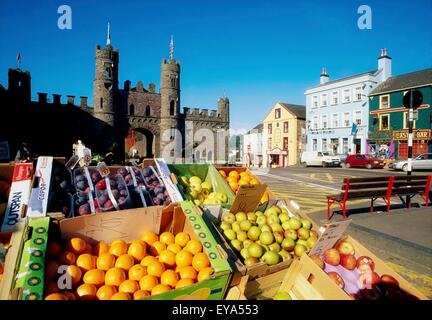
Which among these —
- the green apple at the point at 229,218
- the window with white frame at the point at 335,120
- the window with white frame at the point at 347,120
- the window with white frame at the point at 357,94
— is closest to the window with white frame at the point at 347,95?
the window with white frame at the point at 357,94

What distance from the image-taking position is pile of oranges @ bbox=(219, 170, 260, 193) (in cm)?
493

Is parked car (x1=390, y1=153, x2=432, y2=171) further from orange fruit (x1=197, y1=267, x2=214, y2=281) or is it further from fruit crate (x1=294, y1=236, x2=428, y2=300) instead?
orange fruit (x1=197, y1=267, x2=214, y2=281)

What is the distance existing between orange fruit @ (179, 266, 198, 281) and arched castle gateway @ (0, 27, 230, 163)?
2886 cm

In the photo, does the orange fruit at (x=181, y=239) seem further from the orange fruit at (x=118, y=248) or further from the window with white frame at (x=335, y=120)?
the window with white frame at (x=335, y=120)

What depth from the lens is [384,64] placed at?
109ft

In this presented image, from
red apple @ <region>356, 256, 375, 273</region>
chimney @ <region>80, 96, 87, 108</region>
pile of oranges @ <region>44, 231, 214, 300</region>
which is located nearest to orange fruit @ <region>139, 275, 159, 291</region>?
pile of oranges @ <region>44, 231, 214, 300</region>

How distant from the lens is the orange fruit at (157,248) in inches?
114

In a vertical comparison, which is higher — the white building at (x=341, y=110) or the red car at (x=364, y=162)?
the white building at (x=341, y=110)

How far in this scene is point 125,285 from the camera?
233cm

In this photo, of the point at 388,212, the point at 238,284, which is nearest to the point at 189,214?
the point at 238,284

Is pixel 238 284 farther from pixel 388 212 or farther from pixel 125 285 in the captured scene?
Answer: pixel 388 212

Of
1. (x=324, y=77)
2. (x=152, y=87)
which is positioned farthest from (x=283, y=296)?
(x=324, y=77)

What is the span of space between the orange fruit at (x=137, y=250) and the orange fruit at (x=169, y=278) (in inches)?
16.0
